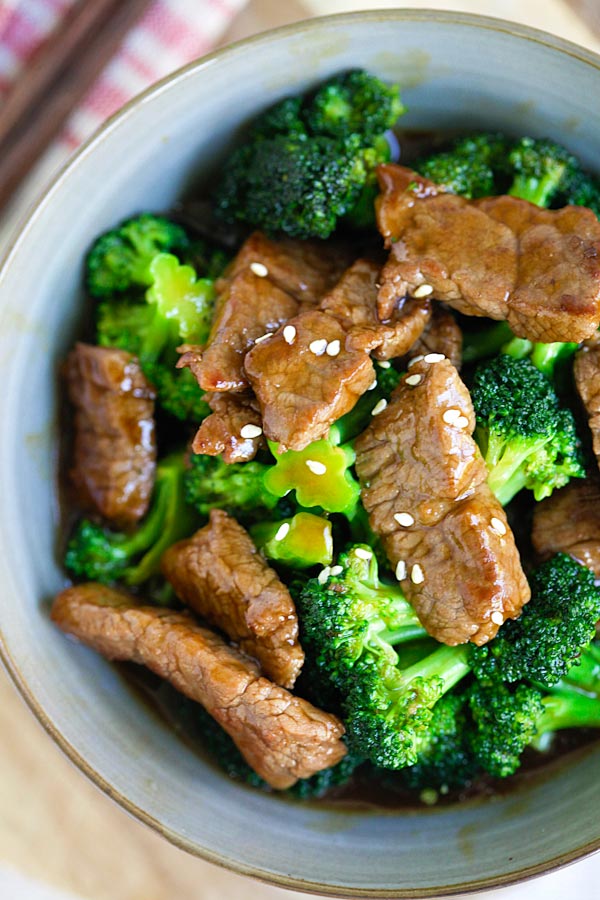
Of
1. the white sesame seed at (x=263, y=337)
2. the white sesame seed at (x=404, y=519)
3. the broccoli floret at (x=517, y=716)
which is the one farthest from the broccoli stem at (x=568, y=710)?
the white sesame seed at (x=263, y=337)

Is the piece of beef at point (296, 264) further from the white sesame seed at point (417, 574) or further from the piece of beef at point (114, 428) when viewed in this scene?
the white sesame seed at point (417, 574)

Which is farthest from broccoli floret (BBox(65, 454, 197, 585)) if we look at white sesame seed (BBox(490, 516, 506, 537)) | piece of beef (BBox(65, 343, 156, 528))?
white sesame seed (BBox(490, 516, 506, 537))

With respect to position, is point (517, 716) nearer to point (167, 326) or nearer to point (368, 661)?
point (368, 661)

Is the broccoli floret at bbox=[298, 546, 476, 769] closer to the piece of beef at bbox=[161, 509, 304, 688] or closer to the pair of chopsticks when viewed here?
the piece of beef at bbox=[161, 509, 304, 688]

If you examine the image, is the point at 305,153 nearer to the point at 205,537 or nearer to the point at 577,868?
the point at 205,537

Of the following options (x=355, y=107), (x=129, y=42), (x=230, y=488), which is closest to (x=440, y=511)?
(x=230, y=488)

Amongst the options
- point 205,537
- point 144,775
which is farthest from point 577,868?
point 205,537
